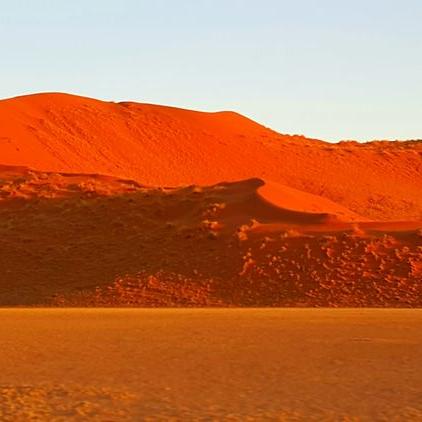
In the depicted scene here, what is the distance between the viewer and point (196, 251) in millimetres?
38219

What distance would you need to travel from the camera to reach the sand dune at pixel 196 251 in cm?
3506

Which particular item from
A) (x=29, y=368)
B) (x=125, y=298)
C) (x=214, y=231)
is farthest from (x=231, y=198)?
(x=29, y=368)

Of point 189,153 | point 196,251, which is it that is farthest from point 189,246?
point 189,153

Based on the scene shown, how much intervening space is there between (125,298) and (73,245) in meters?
5.88

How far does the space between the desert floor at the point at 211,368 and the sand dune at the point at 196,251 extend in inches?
304

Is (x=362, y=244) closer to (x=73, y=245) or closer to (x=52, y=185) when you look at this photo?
(x=73, y=245)

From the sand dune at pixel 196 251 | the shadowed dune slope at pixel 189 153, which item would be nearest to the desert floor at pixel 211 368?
the sand dune at pixel 196 251

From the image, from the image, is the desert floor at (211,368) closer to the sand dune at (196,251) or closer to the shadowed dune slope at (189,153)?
the sand dune at (196,251)

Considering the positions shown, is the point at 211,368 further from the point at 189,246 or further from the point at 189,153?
the point at 189,153

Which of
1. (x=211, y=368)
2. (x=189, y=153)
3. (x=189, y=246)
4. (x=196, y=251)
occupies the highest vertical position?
(x=189, y=153)

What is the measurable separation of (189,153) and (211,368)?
189ft

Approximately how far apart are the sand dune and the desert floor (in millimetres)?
7713

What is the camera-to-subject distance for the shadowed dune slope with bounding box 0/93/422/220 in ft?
217

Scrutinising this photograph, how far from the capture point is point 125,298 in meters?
34.9
